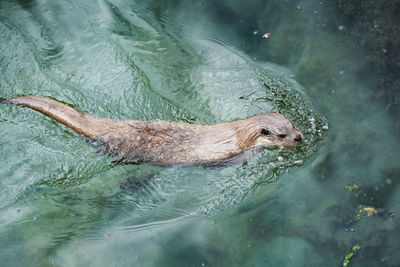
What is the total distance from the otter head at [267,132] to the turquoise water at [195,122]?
0.36 meters

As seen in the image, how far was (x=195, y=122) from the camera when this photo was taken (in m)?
5.86

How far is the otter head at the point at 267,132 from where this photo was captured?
16.5 feet

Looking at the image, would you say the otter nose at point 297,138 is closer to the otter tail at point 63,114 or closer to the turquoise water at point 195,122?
the turquoise water at point 195,122

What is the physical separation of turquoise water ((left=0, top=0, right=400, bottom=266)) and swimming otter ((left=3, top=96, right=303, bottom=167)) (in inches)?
13.8

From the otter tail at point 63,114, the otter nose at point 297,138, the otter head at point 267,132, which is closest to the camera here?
the otter tail at point 63,114

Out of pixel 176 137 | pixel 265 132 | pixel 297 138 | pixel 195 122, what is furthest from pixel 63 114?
pixel 297 138

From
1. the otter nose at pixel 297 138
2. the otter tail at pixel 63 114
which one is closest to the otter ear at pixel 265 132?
the otter nose at pixel 297 138

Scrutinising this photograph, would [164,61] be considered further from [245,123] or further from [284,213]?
[284,213]

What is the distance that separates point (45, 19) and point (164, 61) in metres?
2.17

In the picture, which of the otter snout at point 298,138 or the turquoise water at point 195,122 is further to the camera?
the otter snout at point 298,138

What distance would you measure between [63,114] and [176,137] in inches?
55.5

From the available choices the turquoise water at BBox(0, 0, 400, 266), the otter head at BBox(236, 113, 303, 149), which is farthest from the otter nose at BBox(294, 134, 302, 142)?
the turquoise water at BBox(0, 0, 400, 266)

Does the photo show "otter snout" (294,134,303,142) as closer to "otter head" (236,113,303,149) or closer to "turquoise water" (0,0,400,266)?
"otter head" (236,113,303,149)

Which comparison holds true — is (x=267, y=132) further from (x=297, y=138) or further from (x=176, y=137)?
(x=176, y=137)
